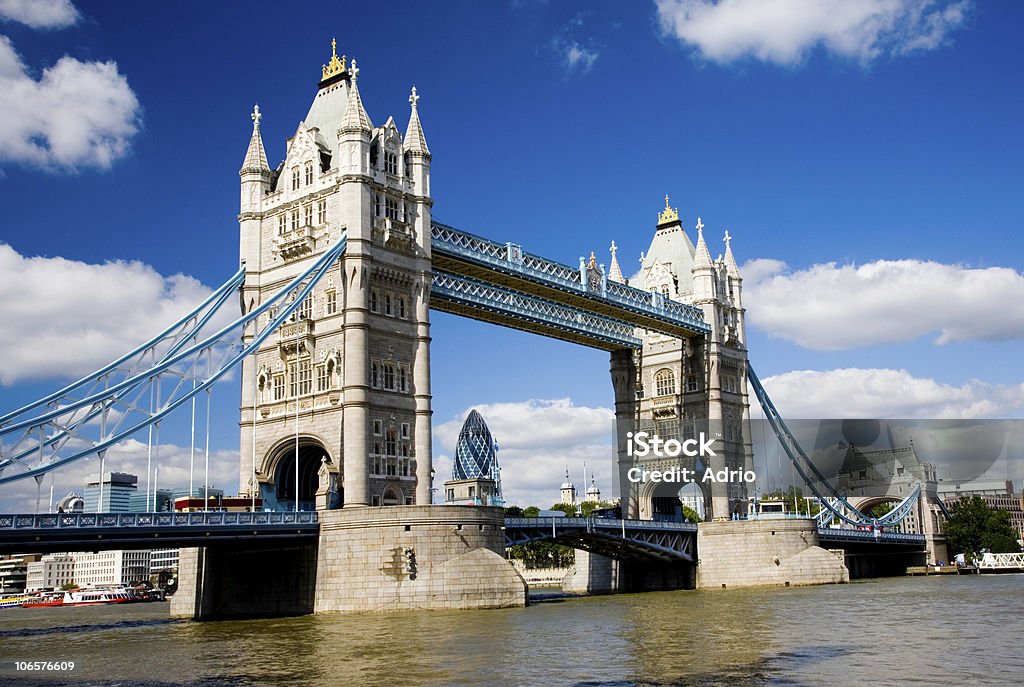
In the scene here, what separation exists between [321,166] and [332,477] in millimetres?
18535

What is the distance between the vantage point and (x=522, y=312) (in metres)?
77.7

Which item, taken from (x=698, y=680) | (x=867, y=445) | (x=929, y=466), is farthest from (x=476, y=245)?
(x=929, y=466)

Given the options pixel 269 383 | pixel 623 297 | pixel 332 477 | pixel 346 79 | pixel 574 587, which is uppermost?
pixel 346 79

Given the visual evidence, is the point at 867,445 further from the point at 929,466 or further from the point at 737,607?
the point at 737,607

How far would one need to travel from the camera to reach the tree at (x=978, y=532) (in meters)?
128

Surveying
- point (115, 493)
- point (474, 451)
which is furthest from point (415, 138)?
point (474, 451)

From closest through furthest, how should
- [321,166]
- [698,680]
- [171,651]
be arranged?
[698,680] < [171,651] < [321,166]

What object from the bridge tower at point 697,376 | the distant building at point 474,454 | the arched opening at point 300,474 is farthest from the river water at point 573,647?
the distant building at point 474,454

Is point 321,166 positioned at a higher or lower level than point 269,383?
higher

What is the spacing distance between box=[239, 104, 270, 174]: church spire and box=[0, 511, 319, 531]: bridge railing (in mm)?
23382

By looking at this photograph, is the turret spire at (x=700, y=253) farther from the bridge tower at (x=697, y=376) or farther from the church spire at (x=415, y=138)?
the church spire at (x=415, y=138)

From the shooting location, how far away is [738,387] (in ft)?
326

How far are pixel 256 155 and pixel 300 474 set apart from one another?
20.0 meters

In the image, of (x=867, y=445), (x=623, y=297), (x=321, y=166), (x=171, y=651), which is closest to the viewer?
(x=171, y=651)
